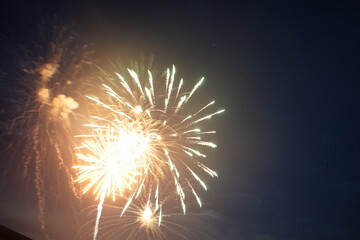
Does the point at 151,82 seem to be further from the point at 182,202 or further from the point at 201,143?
the point at 182,202

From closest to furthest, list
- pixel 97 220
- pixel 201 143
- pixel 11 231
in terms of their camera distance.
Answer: pixel 11 231 < pixel 97 220 < pixel 201 143

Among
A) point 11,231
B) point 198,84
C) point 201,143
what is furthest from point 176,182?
point 11,231

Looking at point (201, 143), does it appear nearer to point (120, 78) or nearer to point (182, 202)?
point (182, 202)

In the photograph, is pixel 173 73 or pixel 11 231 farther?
pixel 173 73

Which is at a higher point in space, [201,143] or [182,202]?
[201,143]

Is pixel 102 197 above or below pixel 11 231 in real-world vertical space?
above

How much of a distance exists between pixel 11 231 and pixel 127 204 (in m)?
15.2

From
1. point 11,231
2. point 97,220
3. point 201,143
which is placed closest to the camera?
point 11,231

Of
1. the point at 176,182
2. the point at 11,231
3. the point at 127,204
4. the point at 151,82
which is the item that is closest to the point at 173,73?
the point at 151,82

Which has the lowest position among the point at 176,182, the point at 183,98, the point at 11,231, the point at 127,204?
the point at 11,231

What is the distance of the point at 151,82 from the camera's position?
2323 cm

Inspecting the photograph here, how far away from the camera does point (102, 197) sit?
75.6 ft

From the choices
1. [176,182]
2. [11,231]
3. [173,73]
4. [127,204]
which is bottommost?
[11,231]

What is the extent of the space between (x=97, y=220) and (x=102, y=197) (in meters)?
1.76
